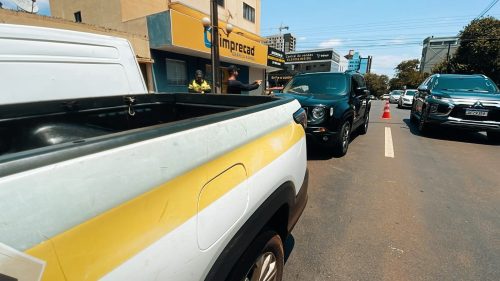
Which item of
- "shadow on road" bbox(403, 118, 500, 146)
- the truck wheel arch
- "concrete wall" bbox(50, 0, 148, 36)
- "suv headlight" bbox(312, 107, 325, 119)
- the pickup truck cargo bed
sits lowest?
"shadow on road" bbox(403, 118, 500, 146)

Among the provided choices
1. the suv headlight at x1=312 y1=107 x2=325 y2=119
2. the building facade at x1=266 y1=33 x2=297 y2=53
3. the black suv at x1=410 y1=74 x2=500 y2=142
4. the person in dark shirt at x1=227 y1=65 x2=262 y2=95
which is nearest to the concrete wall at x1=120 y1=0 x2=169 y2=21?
the person in dark shirt at x1=227 y1=65 x2=262 y2=95

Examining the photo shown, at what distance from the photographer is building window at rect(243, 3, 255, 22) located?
2206 cm

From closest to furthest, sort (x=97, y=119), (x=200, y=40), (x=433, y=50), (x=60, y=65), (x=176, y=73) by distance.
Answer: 1. (x=97, y=119)
2. (x=60, y=65)
3. (x=200, y=40)
4. (x=176, y=73)
5. (x=433, y=50)

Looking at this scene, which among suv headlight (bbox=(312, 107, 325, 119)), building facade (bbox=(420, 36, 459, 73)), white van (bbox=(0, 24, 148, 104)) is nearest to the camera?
white van (bbox=(0, 24, 148, 104))

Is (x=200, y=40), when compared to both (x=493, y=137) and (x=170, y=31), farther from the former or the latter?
(x=493, y=137)

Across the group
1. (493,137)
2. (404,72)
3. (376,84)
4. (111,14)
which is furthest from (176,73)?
(404,72)

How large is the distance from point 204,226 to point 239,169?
32cm

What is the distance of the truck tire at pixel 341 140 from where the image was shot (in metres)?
5.21

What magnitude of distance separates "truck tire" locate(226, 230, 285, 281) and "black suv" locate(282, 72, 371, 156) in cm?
350

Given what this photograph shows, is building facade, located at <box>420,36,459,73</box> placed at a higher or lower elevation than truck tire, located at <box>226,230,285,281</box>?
higher

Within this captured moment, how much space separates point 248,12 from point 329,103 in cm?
2023

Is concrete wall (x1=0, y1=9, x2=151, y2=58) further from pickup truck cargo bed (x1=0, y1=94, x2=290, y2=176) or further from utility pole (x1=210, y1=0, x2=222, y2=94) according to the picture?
pickup truck cargo bed (x1=0, y1=94, x2=290, y2=176)

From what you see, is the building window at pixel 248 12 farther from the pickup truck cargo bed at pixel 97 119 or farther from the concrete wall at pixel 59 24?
the pickup truck cargo bed at pixel 97 119

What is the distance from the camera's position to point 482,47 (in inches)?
946
